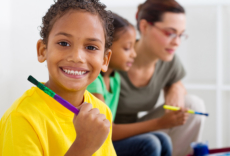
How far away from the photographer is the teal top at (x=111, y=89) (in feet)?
3.37

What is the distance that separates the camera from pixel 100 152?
0.78m

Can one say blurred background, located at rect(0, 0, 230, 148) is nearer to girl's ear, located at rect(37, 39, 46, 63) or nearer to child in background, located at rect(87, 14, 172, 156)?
child in background, located at rect(87, 14, 172, 156)

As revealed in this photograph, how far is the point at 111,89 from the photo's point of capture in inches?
48.0

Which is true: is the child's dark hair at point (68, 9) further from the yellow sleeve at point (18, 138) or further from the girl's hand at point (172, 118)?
the girl's hand at point (172, 118)

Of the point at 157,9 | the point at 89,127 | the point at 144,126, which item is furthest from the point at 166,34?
the point at 89,127

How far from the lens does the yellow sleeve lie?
0.58 m

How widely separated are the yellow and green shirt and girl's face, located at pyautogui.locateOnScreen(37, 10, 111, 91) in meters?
0.06

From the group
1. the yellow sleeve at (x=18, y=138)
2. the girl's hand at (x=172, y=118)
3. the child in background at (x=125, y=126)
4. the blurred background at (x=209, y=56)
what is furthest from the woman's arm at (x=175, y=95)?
the yellow sleeve at (x=18, y=138)

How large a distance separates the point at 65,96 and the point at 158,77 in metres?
0.78

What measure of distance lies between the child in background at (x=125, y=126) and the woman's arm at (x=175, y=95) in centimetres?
23

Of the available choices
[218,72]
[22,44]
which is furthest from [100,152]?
[218,72]

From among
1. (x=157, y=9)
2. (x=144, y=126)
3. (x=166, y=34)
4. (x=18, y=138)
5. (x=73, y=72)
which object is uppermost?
(x=157, y=9)

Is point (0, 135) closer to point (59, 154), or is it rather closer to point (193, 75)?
point (59, 154)

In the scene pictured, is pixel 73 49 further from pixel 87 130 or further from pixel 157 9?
pixel 157 9
